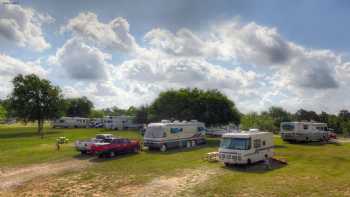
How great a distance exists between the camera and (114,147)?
88.0ft

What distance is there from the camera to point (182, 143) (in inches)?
1310

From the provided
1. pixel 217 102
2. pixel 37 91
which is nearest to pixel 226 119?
pixel 217 102

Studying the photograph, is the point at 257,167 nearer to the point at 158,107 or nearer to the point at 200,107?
the point at 200,107

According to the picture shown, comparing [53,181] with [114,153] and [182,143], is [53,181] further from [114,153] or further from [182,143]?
[182,143]

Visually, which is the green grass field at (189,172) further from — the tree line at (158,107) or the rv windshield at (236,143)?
the tree line at (158,107)

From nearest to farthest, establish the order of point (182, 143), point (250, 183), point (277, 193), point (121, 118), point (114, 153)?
point (277, 193) < point (250, 183) < point (114, 153) < point (182, 143) < point (121, 118)

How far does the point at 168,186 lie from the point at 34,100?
173 ft

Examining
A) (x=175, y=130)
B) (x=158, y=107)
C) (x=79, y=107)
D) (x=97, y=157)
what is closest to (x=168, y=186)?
(x=97, y=157)

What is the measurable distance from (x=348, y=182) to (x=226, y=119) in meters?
27.3

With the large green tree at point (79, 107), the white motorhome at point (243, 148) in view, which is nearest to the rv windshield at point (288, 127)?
the white motorhome at point (243, 148)

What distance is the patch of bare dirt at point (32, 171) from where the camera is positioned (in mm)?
17969

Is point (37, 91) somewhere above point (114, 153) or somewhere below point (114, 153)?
above

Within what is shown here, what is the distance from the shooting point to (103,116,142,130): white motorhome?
66500mm

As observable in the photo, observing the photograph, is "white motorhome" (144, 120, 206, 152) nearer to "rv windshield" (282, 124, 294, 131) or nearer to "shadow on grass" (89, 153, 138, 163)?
"shadow on grass" (89, 153, 138, 163)
